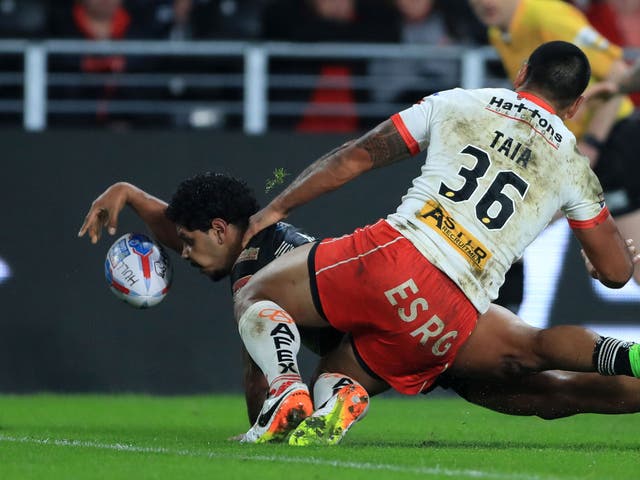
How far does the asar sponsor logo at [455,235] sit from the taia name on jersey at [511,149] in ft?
1.25

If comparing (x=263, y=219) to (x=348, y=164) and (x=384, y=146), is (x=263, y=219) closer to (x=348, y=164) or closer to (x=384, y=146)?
(x=348, y=164)

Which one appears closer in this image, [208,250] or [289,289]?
[289,289]

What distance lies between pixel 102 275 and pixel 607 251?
200 inches

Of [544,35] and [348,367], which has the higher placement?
[544,35]

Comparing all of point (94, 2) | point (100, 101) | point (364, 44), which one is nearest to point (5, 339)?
point (100, 101)

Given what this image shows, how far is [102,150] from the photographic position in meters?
10.8

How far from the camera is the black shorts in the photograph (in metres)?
10.9

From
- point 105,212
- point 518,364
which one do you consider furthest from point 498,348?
point 105,212

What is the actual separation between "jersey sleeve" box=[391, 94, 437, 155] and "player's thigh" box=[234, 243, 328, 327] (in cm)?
67

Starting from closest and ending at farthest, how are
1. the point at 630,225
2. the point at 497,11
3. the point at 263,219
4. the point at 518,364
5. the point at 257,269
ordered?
the point at 263,219 < the point at 518,364 < the point at 257,269 < the point at 497,11 < the point at 630,225

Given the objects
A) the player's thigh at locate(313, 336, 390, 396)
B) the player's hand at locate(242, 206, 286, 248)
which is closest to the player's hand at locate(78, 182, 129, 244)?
the player's hand at locate(242, 206, 286, 248)

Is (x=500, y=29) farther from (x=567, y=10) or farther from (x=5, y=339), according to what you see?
(x=5, y=339)

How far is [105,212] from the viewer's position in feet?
24.0

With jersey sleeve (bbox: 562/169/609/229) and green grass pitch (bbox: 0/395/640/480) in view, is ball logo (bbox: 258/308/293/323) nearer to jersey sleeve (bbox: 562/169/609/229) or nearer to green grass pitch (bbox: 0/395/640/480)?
green grass pitch (bbox: 0/395/640/480)
